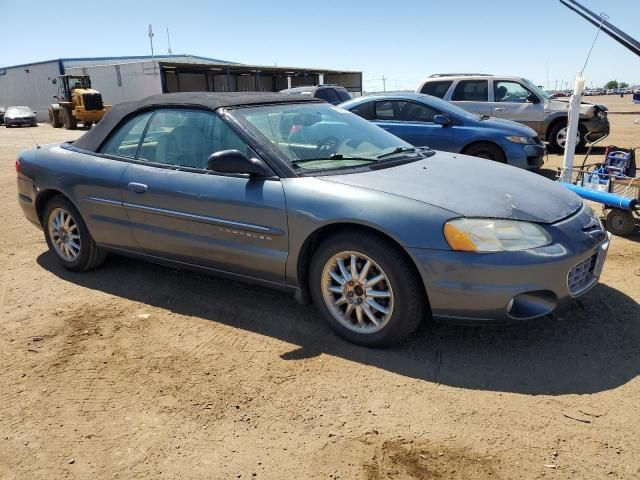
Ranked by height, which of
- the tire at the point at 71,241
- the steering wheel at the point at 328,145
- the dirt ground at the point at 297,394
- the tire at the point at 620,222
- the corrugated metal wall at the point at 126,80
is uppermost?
the corrugated metal wall at the point at 126,80

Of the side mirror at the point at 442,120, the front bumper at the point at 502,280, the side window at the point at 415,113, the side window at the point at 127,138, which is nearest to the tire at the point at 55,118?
the side window at the point at 415,113

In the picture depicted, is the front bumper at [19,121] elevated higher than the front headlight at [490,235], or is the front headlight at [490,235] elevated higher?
the front headlight at [490,235]

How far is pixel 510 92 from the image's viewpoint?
11.3 meters

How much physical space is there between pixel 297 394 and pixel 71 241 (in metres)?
2.81

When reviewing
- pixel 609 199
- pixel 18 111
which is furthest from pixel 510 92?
pixel 18 111

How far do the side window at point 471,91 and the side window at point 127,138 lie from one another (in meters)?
8.62

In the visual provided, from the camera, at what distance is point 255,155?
3.35m

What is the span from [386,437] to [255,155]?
6.26ft

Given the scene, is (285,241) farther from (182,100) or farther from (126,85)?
(126,85)

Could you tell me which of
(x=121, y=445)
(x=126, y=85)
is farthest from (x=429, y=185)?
(x=126, y=85)

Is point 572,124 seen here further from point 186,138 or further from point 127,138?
point 127,138

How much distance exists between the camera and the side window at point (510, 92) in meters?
11.2

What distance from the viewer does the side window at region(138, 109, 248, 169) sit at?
3.54 meters

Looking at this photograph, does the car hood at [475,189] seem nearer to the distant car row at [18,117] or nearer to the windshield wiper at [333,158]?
the windshield wiper at [333,158]
